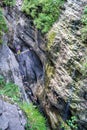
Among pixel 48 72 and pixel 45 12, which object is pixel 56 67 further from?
pixel 45 12

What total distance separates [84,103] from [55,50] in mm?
2065

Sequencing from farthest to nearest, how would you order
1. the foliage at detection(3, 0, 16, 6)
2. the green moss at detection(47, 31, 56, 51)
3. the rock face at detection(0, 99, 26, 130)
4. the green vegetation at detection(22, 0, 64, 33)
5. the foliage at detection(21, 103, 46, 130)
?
1. the foliage at detection(3, 0, 16, 6)
2. the green vegetation at detection(22, 0, 64, 33)
3. the green moss at detection(47, 31, 56, 51)
4. the foliage at detection(21, 103, 46, 130)
5. the rock face at detection(0, 99, 26, 130)

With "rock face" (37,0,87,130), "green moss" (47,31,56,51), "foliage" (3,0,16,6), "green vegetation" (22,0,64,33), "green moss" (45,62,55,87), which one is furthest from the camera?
"foliage" (3,0,16,6)

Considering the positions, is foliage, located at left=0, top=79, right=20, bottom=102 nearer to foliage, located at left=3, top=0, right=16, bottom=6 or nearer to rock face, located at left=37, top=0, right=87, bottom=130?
rock face, located at left=37, top=0, right=87, bottom=130

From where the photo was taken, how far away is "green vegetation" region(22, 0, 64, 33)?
931 centimetres

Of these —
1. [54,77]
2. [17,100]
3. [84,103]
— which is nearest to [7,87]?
[17,100]

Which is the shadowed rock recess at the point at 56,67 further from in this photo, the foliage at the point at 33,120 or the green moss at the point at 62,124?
the foliage at the point at 33,120

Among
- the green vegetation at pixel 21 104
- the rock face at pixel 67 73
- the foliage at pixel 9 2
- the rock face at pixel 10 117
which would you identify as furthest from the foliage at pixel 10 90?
the foliage at pixel 9 2

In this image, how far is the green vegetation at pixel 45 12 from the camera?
9312 millimetres

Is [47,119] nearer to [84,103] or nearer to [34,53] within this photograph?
[84,103]

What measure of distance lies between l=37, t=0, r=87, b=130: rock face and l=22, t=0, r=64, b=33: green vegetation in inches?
11.2

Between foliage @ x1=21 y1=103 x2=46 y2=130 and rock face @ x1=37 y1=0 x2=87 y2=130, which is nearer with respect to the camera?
rock face @ x1=37 y1=0 x2=87 y2=130

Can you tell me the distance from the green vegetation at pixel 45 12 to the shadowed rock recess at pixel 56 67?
236 millimetres

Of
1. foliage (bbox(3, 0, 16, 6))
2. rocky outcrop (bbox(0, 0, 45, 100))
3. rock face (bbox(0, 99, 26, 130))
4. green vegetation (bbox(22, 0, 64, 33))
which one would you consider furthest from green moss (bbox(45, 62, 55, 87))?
foliage (bbox(3, 0, 16, 6))
